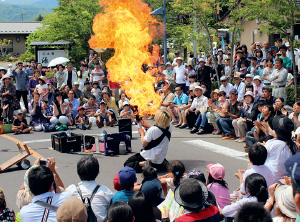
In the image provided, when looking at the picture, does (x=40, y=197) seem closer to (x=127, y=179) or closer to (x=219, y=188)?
(x=127, y=179)

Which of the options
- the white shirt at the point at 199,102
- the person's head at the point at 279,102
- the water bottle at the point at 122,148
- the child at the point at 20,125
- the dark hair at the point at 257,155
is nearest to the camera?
the dark hair at the point at 257,155

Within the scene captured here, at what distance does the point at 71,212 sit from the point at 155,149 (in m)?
4.83

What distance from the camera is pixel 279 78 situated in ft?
42.9

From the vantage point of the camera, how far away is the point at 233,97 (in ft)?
41.6

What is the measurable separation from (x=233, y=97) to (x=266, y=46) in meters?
5.09

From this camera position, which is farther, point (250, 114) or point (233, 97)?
point (233, 97)

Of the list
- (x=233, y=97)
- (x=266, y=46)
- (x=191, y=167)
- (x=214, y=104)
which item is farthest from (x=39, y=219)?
(x=266, y=46)

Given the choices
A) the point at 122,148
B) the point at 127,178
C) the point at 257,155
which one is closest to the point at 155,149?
the point at 122,148

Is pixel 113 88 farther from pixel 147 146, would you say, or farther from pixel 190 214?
pixel 190 214

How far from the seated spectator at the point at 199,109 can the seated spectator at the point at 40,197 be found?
944 cm

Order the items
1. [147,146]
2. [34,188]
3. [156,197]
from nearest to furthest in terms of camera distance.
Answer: [34,188]
[156,197]
[147,146]

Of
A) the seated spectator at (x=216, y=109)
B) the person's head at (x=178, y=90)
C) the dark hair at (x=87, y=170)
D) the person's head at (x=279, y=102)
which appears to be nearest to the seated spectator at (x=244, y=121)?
the seated spectator at (x=216, y=109)

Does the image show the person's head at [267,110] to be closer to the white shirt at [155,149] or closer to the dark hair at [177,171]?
the white shirt at [155,149]

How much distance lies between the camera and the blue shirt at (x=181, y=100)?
14.9m
